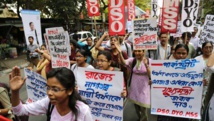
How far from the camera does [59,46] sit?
12.0ft

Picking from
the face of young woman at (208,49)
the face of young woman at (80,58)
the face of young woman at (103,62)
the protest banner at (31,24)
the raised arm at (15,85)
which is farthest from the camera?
the protest banner at (31,24)

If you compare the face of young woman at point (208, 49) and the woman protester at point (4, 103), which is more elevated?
the face of young woman at point (208, 49)

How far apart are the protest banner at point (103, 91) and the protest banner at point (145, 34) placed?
45.4 inches

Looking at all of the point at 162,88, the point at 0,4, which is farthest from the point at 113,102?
the point at 0,4

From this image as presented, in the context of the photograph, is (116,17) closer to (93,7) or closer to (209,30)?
(209,30)

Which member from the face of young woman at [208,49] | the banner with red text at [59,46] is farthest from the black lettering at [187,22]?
the banner with red text at [59,46]

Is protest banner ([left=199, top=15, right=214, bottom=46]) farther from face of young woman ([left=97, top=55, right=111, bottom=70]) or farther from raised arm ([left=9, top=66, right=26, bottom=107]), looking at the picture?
raised arm ([left=9, top=66, right=26, bottom=107])

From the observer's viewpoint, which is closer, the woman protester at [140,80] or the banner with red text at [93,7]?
the woman protester at [140,80]

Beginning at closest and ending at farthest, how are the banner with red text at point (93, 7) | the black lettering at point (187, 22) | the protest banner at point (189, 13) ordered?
the protest banner at point (189, 13)
the black lettering at point (187, 22)
the banner with red text at point (93, 7)

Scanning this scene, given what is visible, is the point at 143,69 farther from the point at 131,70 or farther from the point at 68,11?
the point at 68,11

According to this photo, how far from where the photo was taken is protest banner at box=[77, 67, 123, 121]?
281 cm

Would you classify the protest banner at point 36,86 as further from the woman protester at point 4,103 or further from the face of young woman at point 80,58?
the woman protester at point 4,103

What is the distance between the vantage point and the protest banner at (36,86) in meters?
3.20

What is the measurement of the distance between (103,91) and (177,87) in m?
1.02
